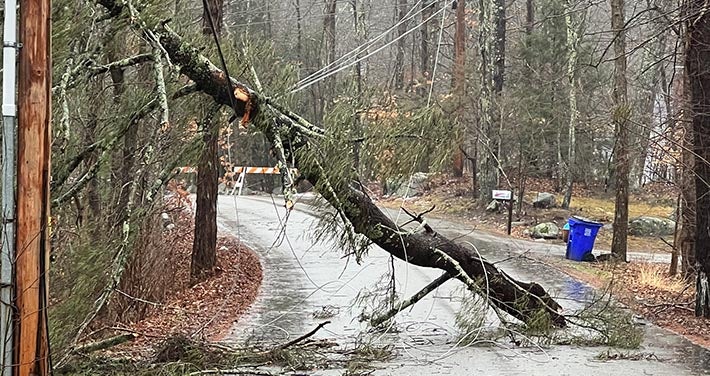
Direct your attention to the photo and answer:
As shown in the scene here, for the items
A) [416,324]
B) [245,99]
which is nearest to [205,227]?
[416,324]

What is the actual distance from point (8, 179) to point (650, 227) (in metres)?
21.9

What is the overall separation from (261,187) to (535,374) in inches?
1100

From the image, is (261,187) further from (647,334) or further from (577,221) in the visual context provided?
(647,334)

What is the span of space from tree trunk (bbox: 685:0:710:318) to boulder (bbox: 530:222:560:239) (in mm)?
10091

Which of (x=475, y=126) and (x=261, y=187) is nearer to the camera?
(x=475, y=126)

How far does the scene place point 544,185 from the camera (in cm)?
2808

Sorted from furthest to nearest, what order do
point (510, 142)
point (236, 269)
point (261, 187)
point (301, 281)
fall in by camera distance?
point (261, 187) → point (510, 142) → point (236, 269) → point (301, 281)

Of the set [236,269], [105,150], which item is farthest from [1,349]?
[236,269]

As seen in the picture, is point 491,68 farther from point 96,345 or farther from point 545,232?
point 96,345

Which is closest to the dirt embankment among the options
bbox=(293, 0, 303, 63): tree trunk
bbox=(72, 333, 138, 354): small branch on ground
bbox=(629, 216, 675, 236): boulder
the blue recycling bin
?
bbox=(72, 333, 138, 354): small branch on ground

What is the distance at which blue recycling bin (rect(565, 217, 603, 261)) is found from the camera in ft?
54.5

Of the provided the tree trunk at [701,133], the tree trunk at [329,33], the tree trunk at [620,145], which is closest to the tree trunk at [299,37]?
the tree trunk at [329,33]

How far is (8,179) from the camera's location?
134 inches

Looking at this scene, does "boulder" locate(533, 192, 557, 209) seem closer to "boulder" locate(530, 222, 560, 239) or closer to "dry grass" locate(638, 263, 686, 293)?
"boulder" locate(530, 222, 560, 239)
